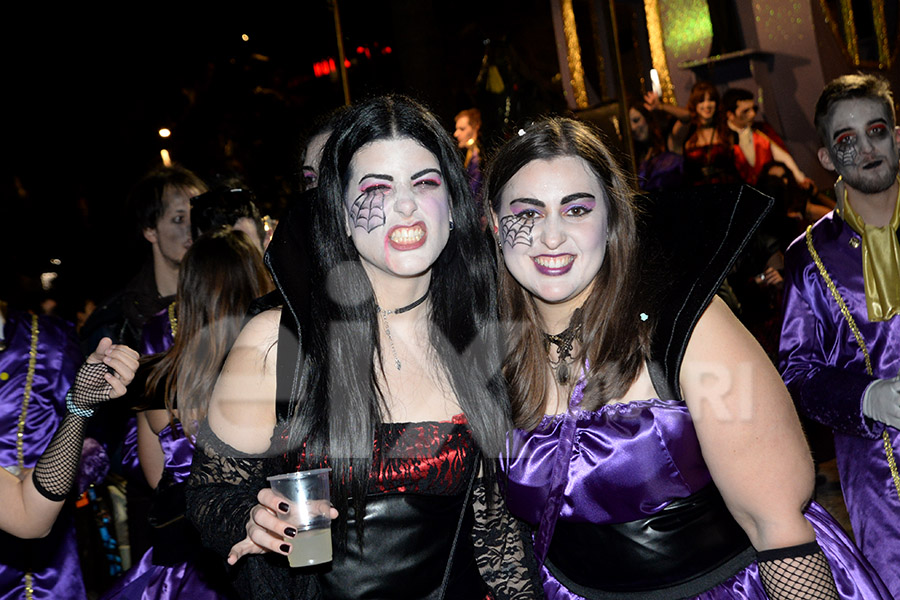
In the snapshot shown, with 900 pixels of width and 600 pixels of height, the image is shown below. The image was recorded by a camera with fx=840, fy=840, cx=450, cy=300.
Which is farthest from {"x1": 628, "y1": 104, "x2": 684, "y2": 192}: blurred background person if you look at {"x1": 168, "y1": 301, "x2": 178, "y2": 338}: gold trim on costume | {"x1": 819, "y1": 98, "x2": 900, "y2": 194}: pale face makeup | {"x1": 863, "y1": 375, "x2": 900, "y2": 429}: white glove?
{"x1": 168, "y1": 301, "x2": 178, "y2": 338}: gold trim on costume

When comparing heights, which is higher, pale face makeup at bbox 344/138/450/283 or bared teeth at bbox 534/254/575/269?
pale face makeup at bbox 344/138/450/283

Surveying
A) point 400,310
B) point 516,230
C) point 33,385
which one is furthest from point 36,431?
point 516,230

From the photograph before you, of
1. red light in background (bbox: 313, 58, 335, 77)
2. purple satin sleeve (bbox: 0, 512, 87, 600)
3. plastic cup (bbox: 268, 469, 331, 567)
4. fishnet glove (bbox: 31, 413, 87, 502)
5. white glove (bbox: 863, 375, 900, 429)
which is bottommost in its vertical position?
purple satin sleeve (bbox: 0, 512, 87, 600)

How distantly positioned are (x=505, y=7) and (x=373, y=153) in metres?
12.0

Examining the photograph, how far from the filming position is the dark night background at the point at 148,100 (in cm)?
812

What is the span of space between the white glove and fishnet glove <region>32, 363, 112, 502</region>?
2.39 m

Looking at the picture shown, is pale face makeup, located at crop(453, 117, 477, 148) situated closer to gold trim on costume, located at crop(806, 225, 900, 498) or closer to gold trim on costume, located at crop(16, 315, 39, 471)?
gold trim on costume, located at crop(806, 225, 900, 498)

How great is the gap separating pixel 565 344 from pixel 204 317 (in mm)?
1500

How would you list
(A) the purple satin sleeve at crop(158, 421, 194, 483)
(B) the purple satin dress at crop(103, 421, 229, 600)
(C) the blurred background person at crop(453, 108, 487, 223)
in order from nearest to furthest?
(B) the purple satin dress at crop(103, 421, 229, 600) → (A) the purple satin sleeve at crop(158, 421, 194, 483) → (C) the blurred background person at crop(453, 108, 487, 223)

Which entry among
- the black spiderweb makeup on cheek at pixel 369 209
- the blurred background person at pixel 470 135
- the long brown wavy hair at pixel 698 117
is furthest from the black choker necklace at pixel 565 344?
the long brown wavy hair at pixel 698 117

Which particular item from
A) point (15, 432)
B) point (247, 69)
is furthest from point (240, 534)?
point (247, 69)

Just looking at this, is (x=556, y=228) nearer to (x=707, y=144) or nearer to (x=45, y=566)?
(x=45, y=566)

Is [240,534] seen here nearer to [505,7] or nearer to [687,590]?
[687,590]

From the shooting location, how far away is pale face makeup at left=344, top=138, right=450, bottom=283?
7.59ft
